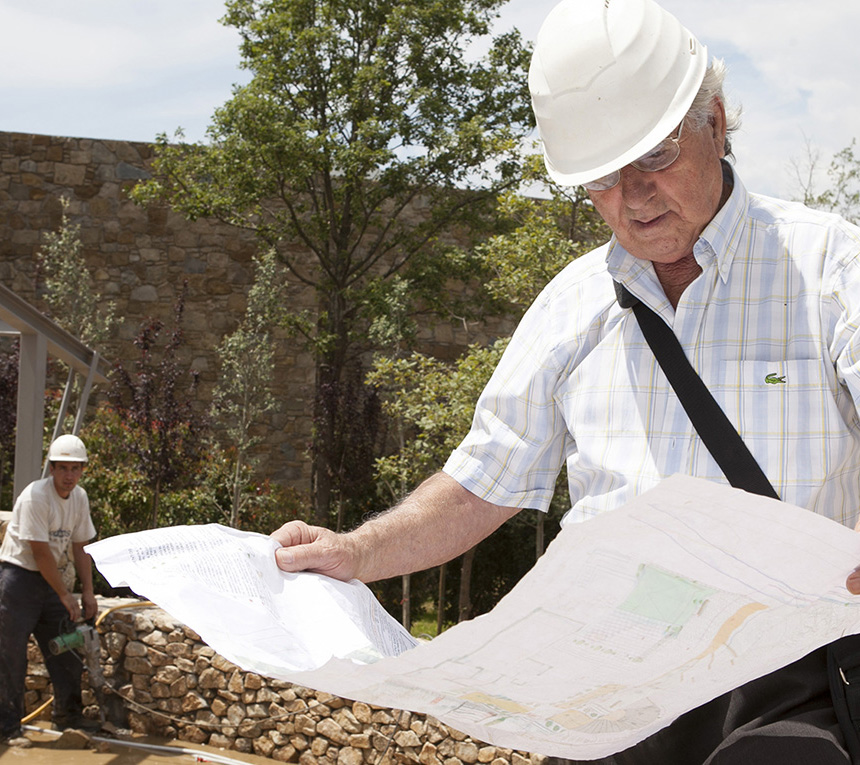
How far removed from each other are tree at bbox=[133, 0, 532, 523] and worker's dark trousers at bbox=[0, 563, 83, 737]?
120 inches

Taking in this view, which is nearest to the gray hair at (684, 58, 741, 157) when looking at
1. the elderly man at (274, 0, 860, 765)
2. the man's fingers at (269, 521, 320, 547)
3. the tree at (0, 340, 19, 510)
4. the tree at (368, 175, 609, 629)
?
the elderly man at (274, 0, 860, 765)

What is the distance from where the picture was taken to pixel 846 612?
1093 mm

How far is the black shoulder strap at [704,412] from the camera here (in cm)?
132

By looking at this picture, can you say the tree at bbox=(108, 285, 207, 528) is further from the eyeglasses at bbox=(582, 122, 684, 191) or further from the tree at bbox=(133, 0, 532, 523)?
the eyeglasses at bbox=(582, 122, 684, 191)

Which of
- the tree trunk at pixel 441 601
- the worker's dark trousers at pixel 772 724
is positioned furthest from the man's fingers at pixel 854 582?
the tree trunk at pixel 441 601

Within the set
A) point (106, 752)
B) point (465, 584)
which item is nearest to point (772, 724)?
point (106, 752)

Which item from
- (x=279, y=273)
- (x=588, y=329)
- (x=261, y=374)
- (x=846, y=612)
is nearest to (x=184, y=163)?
(x=279, y=273)

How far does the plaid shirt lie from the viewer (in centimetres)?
134

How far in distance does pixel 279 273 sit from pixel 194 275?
1500mm

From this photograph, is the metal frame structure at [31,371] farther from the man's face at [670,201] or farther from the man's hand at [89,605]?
the man's face at [670,201]

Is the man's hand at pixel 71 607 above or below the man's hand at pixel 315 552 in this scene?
below

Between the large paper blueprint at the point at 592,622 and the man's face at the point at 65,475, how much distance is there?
17.8 feet

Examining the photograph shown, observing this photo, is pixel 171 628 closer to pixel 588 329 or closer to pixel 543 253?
pixel 543 253

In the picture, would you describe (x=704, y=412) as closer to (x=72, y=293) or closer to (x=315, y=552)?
(x=315, y=552)
